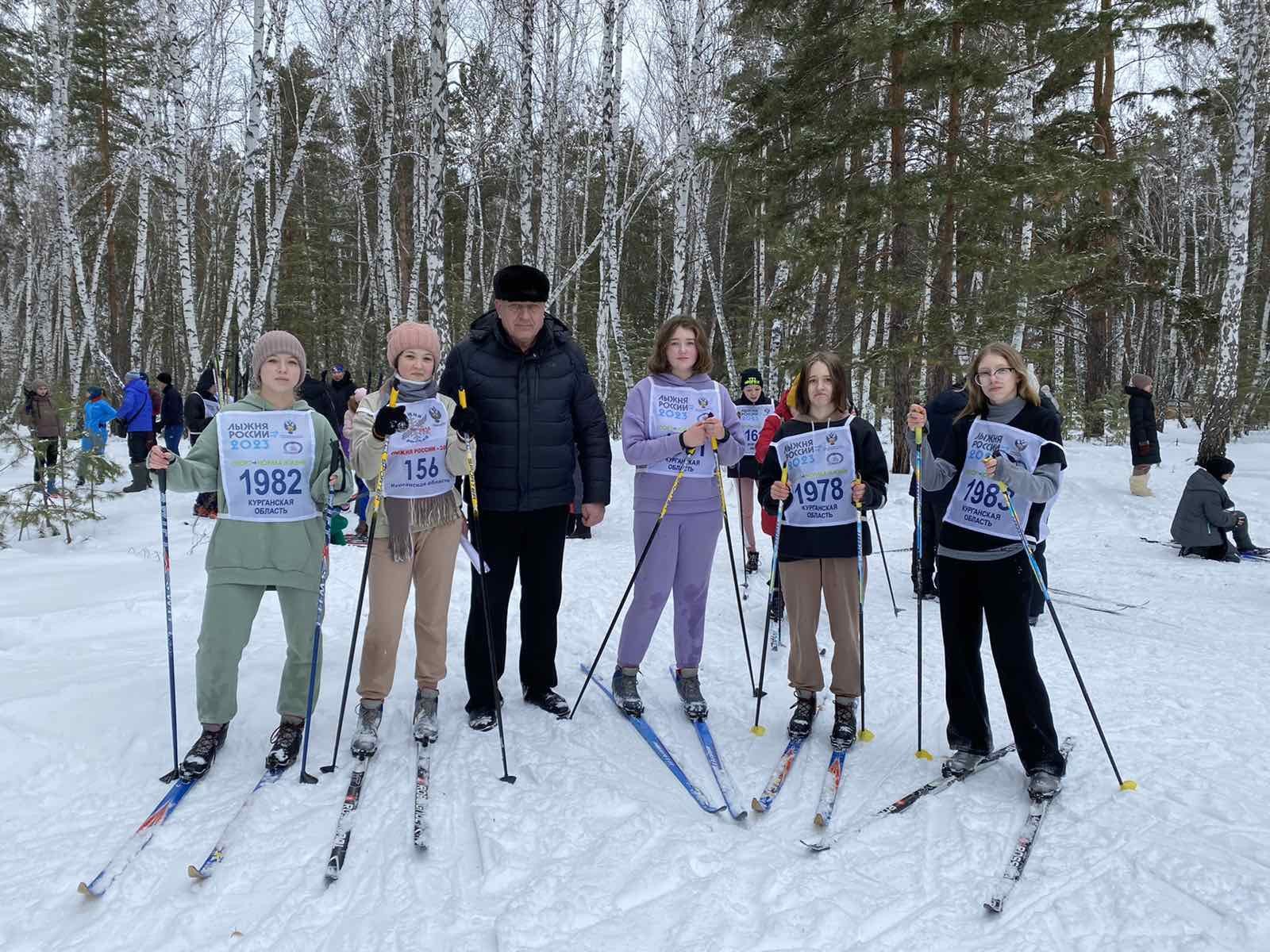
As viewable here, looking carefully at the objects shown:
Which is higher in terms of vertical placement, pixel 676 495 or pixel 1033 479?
pixel 1033 479

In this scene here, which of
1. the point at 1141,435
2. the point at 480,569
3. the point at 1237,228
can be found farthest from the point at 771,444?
the point at 1237,228

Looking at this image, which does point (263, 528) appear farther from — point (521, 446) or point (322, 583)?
point (521, 446)

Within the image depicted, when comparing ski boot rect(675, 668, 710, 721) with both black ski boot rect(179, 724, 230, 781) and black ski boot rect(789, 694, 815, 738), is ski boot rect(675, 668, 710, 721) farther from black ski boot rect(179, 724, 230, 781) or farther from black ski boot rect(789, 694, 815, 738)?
black ski boot rect(179, 724, 230, 781)

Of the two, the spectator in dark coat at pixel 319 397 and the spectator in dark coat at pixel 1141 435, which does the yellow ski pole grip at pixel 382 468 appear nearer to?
the spectator in dark coat at pixel 319 397

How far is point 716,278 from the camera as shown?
25.8 meters

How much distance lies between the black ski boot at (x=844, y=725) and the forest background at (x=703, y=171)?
6.05 metres

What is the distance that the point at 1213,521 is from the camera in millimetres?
8391

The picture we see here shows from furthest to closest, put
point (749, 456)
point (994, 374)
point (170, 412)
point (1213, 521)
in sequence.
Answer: point (170, 412), point (1213, 521), point (749, 456), point (994, 374)

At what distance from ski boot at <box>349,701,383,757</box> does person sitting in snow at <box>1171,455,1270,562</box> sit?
9.01m

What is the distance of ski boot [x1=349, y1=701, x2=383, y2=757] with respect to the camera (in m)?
3.56

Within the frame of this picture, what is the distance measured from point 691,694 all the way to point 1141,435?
10.2m

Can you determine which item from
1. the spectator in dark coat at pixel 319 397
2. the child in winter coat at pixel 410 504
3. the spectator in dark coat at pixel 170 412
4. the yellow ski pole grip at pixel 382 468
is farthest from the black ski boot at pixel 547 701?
the spectator in dark coat at pixel 170 412

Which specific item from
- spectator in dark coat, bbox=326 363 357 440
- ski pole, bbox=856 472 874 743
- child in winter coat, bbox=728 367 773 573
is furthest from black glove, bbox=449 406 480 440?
spectator in dark coat, bbox=326 363 357 440

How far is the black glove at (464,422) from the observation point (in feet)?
12.3
